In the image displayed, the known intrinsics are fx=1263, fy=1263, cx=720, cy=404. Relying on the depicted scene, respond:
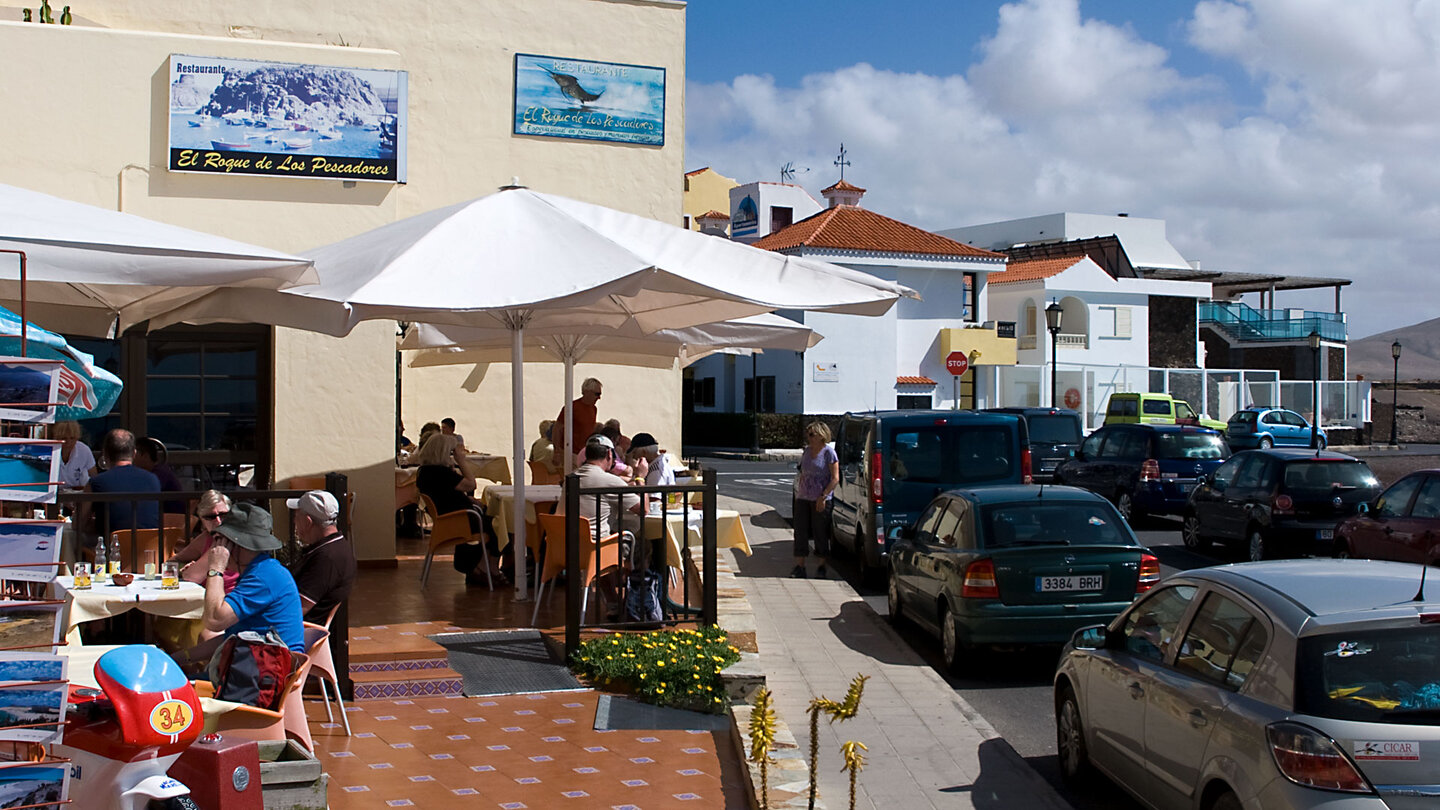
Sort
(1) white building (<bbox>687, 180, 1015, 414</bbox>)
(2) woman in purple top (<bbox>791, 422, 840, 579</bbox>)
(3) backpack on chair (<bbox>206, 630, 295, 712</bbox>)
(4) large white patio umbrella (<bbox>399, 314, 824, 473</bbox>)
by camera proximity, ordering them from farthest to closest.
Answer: (1) white building (<bbox>687, 180, 1015, 414</bbox>) → (2) woman in purple top (<bbox>791, 422, 840, 579</bbox>) → (4) large white patio umbrella (<bbox>399, 314, 824, 473</bbox>) → (3) backpack on chair (<bbox>206, 630, 295, 712</bbox>)

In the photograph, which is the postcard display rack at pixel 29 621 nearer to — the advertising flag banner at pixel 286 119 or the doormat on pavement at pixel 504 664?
the doormat on pavement at pixel 504 664

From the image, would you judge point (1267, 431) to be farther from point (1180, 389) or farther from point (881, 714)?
point (881, 714)

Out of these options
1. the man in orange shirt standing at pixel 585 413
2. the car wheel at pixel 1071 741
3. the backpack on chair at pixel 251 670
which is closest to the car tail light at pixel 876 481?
the man in orange shirt standing at pixel 585 413

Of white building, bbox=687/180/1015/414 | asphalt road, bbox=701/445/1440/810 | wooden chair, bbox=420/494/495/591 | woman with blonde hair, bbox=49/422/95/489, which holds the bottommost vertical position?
asphalt road, bbox=701/445/1440/810

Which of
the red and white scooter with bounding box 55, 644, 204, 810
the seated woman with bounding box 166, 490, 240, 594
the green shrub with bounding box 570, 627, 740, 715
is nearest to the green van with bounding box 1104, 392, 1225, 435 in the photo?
the green shrub with bounding box 570, 627, 740, 715

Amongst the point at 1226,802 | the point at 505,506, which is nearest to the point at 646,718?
the point at 1226,802

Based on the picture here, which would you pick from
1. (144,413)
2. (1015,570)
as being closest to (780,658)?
(1015,570)

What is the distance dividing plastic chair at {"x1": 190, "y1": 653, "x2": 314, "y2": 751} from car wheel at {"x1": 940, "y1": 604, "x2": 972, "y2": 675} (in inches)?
209

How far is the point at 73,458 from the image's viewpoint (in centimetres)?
967

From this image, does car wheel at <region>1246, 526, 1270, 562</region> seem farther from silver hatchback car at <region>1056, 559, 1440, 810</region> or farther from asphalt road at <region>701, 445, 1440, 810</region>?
silver hatchback car at <region>1056, 559, 1440, 810</region>

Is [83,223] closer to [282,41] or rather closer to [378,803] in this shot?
[378,803]

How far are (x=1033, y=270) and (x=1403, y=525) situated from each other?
3926 cm

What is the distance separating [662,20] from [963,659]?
30.6 ft

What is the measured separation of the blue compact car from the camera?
3684 centimetres
